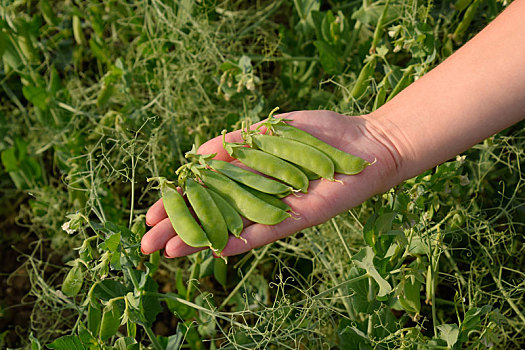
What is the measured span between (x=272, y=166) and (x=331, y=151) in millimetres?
182

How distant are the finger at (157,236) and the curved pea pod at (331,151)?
17.1 inches

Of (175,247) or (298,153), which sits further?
(298,153)

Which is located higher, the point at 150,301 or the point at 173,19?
the point at 173,19

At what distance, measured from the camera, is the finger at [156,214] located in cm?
152

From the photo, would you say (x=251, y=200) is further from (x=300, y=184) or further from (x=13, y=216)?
(x=13, y=216)

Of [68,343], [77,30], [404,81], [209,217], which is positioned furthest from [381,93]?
[77,30]

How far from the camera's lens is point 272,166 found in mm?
1565

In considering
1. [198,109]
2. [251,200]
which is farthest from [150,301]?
[198,109]

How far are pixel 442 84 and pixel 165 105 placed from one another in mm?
1253

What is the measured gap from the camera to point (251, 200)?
1.51 metres

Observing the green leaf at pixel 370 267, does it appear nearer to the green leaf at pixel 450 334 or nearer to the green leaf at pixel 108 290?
the green leaf at pixel 450 334

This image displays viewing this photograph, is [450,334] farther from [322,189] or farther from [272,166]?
[272,166]

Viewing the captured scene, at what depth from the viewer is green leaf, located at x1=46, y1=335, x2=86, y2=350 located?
54.3 inches

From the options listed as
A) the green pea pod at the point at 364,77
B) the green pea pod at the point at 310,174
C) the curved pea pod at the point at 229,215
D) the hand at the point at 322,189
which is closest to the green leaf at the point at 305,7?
the green pea pod at the point at 364,77
